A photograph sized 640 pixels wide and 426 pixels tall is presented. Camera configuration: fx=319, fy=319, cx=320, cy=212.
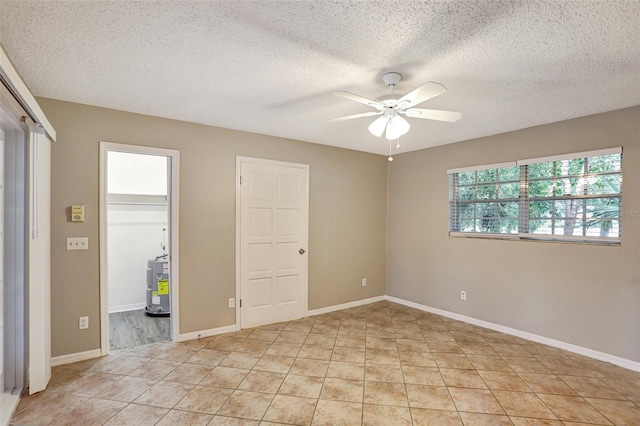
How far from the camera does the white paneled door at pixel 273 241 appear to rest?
4.01 meters

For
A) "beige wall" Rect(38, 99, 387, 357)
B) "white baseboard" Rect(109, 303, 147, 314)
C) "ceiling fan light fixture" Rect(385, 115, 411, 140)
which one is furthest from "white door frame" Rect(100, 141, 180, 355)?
"ceiling fan light fixture" Rect(385, 115, 411, 140)

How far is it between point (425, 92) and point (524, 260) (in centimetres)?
276

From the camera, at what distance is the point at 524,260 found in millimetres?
3742

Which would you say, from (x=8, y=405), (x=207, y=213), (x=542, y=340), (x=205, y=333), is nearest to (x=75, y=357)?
(x=8, y=405)

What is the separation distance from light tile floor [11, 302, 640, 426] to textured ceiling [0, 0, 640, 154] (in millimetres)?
2443

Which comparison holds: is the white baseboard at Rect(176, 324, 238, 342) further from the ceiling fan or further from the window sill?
the window sill

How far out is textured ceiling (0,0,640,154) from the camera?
5.44ft

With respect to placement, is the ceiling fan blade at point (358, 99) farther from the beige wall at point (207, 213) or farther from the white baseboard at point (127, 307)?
the white baseboard at point (127, 307)

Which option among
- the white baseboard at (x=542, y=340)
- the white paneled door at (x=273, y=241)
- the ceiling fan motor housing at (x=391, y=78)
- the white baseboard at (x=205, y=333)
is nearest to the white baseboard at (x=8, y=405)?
the white baseboard at (x=205, y=333)

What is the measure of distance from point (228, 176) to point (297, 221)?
1.13 meters

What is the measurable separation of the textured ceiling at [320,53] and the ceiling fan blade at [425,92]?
240 mm

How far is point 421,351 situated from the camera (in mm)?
3338

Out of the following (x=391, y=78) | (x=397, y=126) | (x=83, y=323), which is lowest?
(x=83, y=323)

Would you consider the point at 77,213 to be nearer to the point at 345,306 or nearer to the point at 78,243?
the point at 78,243
